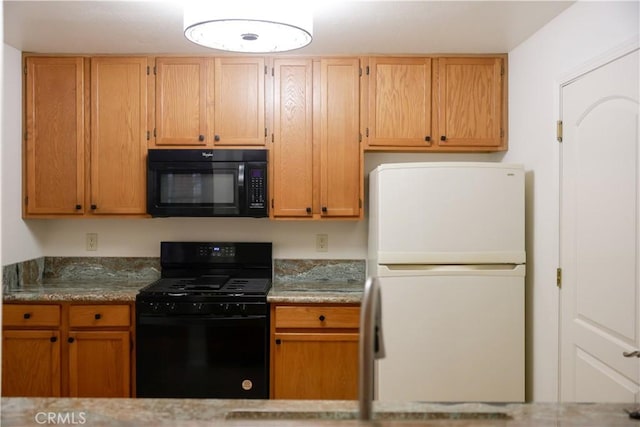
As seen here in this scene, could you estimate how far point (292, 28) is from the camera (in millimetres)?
1880

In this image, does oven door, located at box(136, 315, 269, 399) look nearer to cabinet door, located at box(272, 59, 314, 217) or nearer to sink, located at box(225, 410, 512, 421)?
cabinet door, located at box(272, 59, 314, 217)

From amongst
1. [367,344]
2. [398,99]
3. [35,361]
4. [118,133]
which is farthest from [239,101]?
[367,344]

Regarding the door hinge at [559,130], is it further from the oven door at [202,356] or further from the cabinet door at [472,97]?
the oven door at [202,356]

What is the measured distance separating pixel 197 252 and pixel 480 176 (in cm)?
186

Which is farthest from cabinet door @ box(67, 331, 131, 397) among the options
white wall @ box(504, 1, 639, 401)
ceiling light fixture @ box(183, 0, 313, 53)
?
white wall @ box(504, 1, 639, 401)

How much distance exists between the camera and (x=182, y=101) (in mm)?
2994

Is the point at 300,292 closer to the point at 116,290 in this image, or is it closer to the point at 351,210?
the point at 351,210

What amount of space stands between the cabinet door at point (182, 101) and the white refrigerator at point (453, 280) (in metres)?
1.22

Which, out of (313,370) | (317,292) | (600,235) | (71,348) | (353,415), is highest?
(600,235)

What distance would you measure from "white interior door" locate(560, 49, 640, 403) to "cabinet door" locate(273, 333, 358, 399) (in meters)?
1.10

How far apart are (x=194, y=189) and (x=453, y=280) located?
1.59 m

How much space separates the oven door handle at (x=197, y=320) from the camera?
9.03 feet

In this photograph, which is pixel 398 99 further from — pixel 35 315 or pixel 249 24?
pixel 35 315

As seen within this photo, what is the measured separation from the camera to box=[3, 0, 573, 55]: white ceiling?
226 cm
